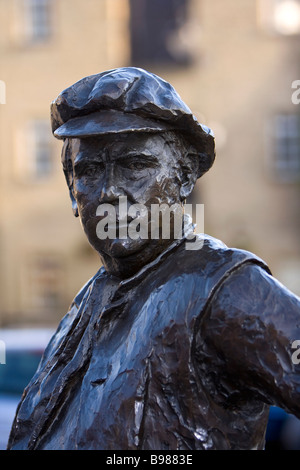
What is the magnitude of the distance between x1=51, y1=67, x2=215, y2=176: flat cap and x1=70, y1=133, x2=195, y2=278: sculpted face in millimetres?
44

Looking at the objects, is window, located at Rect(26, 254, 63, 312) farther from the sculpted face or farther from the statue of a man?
the sculpted face

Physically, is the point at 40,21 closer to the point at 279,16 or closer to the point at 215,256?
the point at 279,16

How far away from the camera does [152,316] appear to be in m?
1.86

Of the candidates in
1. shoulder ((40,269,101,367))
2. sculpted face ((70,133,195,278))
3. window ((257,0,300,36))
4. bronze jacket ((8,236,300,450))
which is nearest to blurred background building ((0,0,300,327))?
window ((257,0,300,36))

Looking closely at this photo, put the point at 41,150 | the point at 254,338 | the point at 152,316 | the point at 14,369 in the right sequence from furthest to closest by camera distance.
A: 1. the point at 41,150
2. the point at 14,369
3. the point at 152,316
4. the point at 254,338

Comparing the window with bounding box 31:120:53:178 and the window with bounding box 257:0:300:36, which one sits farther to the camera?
the window with bounding box 31:120:53:178

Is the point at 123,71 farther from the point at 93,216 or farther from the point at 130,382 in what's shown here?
the point at 130,382

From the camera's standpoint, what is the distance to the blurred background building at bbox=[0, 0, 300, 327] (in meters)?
14.2

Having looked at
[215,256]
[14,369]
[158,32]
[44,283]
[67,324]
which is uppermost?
[158,32]

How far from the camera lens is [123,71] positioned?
1.94 m

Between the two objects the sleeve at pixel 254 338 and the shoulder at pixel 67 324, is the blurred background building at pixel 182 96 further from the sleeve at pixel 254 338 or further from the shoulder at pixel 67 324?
the sleeve at pixel 254 338

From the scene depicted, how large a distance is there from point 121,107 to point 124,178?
0.61 ft

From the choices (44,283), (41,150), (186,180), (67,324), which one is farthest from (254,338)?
(41,150)

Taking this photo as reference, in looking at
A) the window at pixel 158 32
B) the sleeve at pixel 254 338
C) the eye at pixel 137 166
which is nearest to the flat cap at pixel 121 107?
the eye at pixel 137 166
